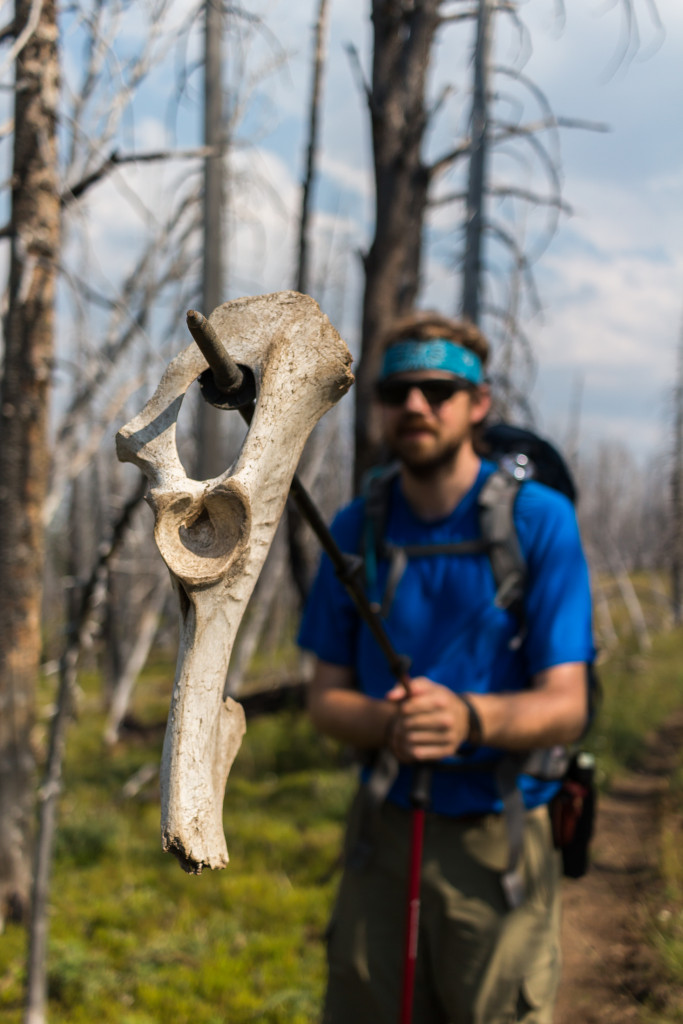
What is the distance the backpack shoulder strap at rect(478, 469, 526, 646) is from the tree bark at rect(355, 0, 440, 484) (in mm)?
3863

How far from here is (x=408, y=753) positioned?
214 cm

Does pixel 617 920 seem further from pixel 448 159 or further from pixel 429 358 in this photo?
pixel 448 159

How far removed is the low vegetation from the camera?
161 inches

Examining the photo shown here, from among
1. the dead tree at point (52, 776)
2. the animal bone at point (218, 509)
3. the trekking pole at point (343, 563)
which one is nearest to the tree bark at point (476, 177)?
the dead tree at point (52, 776)

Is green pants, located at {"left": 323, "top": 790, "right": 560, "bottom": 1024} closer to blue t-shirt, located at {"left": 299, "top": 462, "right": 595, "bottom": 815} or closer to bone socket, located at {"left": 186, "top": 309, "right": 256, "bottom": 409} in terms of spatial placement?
blue t-shirt, located at {"left": 299, "top": 462, "right": 595, "bottom": 815}

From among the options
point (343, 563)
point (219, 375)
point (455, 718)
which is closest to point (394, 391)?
point (455, 718)

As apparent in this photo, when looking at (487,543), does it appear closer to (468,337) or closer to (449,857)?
(468,337)

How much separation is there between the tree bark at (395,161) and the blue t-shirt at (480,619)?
3.85 meters

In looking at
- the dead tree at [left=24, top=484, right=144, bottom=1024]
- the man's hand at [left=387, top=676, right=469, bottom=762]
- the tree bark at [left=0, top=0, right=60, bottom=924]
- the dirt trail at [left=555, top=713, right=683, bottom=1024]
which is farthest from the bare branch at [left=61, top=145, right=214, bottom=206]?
the dirt trail at [left=555, top=713, right=683, bottom=1024]

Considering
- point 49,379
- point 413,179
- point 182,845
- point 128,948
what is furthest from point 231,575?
point 413,179

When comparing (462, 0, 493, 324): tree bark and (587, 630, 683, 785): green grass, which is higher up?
(462, 0, 493, 324): tree bark

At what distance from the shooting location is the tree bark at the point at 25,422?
3.41 meters

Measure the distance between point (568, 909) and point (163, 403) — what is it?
216 inches

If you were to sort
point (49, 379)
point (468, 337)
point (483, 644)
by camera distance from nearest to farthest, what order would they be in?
point (483, 644) < point (468, 337) < point (49, 379)
